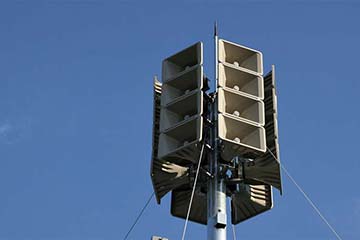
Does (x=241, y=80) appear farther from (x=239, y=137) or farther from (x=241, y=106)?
(x=239, y=137)

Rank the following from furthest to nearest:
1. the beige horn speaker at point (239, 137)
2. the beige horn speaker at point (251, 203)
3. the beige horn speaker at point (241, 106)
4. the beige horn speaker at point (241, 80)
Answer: the beige horn speaker at point (251, 203) → the beige horn speaker at point (241, 80) → the beige horn speaker at point (241, 106) → the beige horn speaker at point (239, 137)

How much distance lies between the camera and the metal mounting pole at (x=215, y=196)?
87.4ft

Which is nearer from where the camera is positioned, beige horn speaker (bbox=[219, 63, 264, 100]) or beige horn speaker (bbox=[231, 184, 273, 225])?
beige horn speaker (bbox=[219, 63, 264, 100])

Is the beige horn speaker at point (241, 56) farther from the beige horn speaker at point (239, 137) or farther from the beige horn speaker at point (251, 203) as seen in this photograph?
the beige horn speaker at point (251, 203)

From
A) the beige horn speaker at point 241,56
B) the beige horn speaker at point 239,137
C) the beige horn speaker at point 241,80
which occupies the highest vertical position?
the beige horn speaker at point 241,56

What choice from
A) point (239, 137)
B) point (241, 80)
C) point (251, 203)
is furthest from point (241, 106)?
point (251, 203)

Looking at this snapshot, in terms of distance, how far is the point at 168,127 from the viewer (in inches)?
1133

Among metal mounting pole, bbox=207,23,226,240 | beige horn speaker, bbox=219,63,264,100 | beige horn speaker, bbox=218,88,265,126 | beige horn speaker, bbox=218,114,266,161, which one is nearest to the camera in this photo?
metal mounting pole, bbox=207,23,226,240

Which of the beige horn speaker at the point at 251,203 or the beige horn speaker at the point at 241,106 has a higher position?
the beige horn speaker at the point at 241,106

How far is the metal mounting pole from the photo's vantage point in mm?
26625

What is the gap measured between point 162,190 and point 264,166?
3568 mm

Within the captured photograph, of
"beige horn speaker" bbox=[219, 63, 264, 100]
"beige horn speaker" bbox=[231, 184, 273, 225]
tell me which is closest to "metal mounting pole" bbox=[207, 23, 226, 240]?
"beige horn speaker" bbox=[219, 63, 264, 100]

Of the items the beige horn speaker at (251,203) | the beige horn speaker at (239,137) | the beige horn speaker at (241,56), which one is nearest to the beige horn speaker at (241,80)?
the beige horn speaker at (241,56)

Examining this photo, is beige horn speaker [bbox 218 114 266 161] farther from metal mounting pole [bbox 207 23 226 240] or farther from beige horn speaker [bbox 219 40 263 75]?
beige horn speaker [bbox 219 40 263 75]
